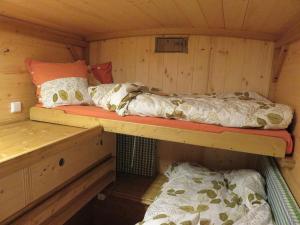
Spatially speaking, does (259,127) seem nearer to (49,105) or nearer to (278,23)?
(278,23)

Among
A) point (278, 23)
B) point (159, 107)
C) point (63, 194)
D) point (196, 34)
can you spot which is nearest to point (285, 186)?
point (159, 107)

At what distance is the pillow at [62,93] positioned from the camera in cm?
189

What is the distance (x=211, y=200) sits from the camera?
64.4 inches

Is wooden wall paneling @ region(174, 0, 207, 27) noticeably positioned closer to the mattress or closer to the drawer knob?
the mattress

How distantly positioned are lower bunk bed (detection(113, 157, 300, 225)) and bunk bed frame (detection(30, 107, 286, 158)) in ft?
0.78

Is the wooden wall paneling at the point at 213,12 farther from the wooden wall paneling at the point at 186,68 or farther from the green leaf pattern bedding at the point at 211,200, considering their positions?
the green leaf pattern bedding at the point at 211,200

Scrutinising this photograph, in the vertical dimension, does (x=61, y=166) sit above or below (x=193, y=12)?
below

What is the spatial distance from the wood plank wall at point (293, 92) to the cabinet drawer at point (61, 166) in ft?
4.19

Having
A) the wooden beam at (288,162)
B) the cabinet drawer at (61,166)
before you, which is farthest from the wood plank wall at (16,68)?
the wooden beam at (288,162)

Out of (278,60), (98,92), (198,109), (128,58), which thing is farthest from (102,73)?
(278,60)

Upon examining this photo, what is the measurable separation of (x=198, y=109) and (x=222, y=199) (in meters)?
0.66

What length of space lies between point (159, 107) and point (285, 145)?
767 millimetres

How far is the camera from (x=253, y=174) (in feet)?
5.72

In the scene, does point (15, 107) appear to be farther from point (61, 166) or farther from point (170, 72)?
point (170, 72)
